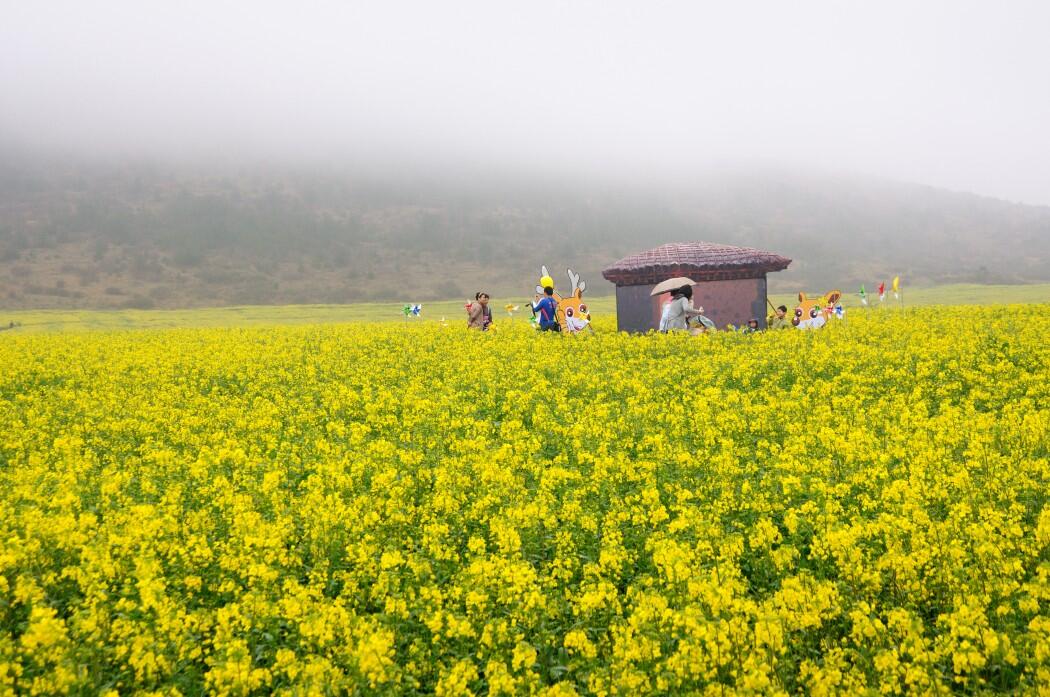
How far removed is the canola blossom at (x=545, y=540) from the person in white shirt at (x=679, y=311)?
23.2 feet

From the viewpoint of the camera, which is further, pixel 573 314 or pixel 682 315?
pixel 573 314

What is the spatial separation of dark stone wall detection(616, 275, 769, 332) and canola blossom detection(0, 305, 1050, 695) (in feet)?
33.7

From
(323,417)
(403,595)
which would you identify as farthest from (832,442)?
(323,417)

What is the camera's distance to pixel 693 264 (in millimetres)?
24797

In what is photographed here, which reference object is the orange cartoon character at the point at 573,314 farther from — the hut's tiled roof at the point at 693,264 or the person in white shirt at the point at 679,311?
the person in white shirt at the point at 679,311

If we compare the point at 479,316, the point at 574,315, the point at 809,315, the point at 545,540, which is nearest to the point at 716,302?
the point at 809,315

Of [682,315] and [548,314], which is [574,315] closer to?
[548,314]

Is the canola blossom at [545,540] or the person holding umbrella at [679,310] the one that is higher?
the person holding umbrella at [679,310]

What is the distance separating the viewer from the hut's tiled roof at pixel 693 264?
2500cm

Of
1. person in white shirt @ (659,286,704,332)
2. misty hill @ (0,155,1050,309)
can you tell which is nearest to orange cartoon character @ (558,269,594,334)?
person in white shirt @ (659,286,704,332)

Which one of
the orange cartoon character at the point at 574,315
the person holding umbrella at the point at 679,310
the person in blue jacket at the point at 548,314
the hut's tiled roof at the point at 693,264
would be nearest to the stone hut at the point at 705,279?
the hut's tiled roof at the point at 693,264

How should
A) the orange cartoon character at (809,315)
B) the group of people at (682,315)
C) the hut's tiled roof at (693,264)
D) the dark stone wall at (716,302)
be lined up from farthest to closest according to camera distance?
the orange cartoon character at (809,315) → the dark stone wall at (716,302) → the hut's tiled roof at (693,264) → the group of people at (682,315)

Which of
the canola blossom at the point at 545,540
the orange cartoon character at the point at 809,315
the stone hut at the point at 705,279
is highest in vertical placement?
the stone hut at the point at 705,279

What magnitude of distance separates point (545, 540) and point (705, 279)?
19.3 meters
